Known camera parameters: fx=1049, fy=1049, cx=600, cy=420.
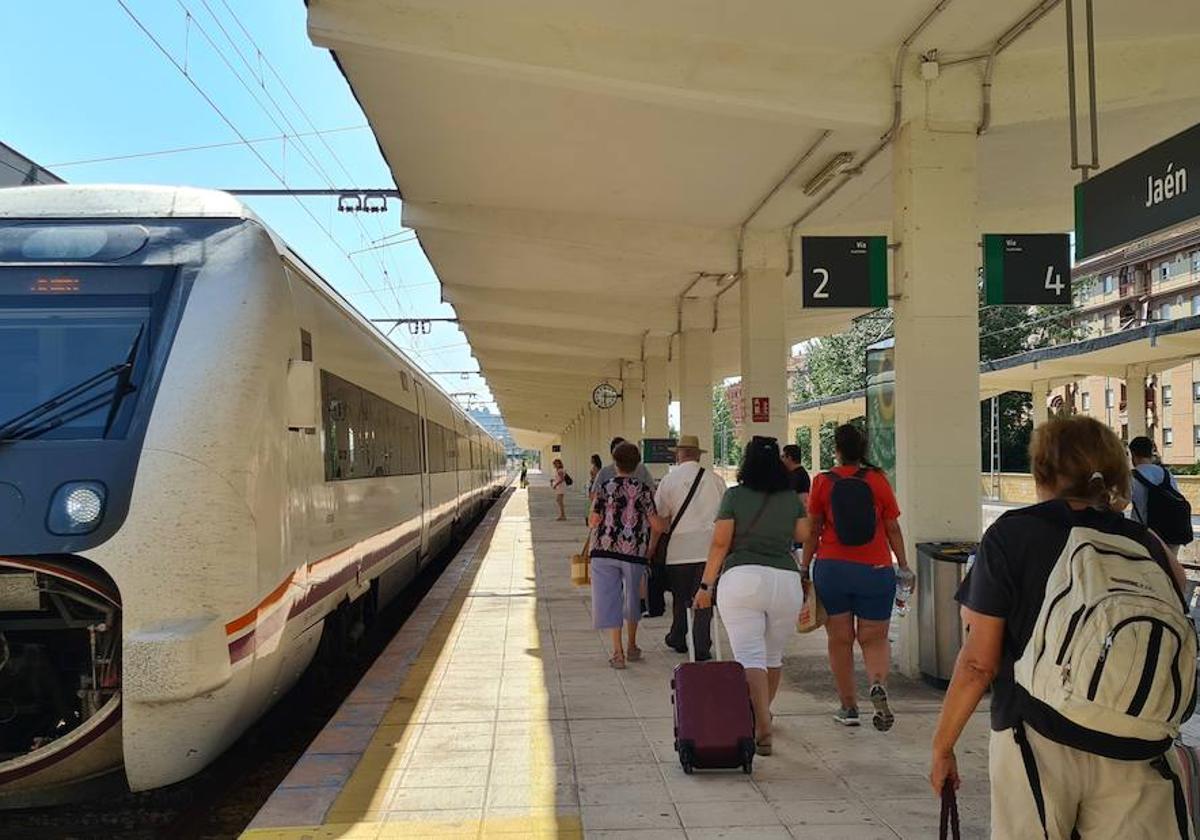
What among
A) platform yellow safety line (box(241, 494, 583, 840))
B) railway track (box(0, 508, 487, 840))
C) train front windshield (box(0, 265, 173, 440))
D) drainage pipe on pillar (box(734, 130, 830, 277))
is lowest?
railway track (box(0, 508, 487, 840))

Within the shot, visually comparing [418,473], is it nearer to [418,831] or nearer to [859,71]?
[859,71]

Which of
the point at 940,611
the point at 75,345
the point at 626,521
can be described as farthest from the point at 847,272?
the point at 75,345

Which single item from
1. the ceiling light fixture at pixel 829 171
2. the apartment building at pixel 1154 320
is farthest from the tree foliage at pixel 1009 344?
the ceiling light fixture at pixel 829 171

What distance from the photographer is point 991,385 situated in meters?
27.5

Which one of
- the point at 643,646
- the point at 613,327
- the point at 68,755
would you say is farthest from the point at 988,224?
the point at 68,755

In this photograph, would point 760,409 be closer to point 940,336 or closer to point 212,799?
point 940,336

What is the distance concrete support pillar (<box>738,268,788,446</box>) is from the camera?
44.1 feet

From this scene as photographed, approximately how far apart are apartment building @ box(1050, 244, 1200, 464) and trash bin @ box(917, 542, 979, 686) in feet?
137

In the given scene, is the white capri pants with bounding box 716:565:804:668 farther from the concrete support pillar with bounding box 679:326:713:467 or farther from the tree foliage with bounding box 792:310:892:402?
the tree foliage with bounding box 792:310:892:402

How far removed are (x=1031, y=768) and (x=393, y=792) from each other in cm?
321

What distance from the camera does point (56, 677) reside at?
4562 millimetres

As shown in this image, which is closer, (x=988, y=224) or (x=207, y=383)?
(x=207, y=383)

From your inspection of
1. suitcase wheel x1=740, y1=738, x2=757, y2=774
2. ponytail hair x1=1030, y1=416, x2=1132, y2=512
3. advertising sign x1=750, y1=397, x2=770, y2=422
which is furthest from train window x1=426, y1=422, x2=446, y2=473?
ponytail hair x1=1030, y1=416, x2=1132, y2=512

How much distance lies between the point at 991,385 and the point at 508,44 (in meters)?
22.6
